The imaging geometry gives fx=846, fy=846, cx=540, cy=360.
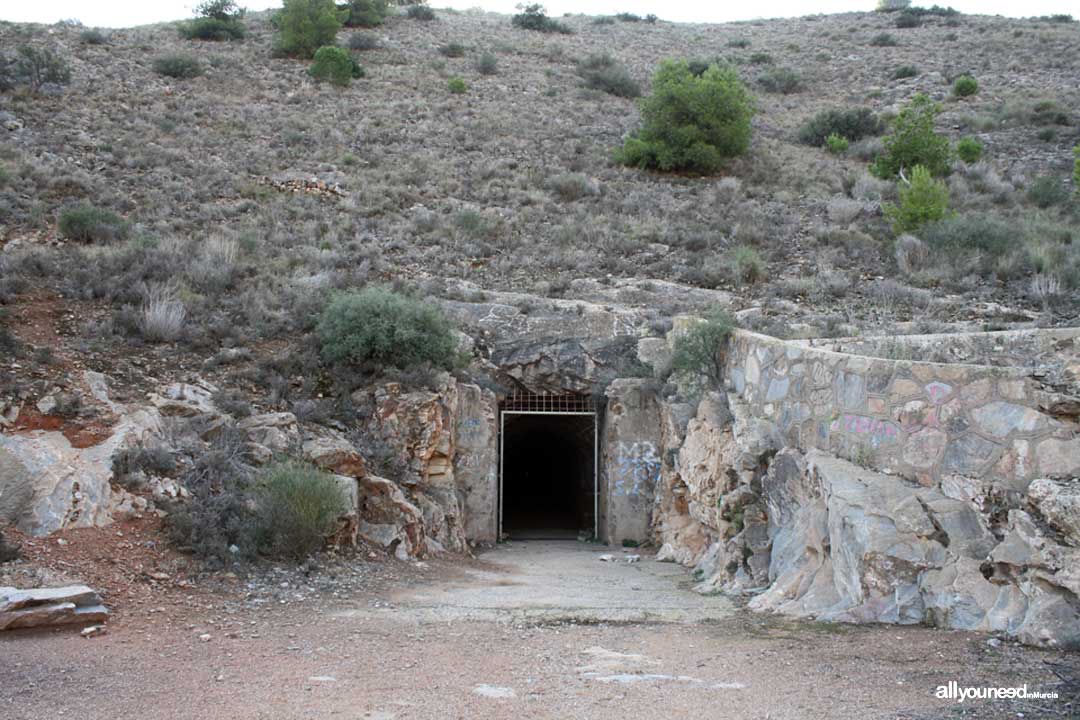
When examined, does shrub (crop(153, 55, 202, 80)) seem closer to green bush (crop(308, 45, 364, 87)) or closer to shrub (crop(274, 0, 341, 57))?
green bush (crop(308, 45, 364, 87))

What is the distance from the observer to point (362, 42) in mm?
34312

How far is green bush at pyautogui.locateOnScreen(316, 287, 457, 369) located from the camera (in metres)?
11.6

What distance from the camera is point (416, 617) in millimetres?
6785

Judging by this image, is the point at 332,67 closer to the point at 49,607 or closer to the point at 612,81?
the point at 612,81

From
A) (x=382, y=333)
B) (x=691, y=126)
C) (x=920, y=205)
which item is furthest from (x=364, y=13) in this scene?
(x=382, y=333)

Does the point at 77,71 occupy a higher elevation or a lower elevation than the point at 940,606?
higher

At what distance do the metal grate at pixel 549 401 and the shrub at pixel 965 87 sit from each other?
2528 cm

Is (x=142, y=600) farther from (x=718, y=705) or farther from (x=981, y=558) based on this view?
(x=981, y=558)

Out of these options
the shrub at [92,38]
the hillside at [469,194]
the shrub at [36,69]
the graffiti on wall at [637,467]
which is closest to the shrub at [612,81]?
the hillside at [469,194]

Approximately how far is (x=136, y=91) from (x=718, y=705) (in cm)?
2764

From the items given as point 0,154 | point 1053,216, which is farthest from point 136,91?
point 1053,216

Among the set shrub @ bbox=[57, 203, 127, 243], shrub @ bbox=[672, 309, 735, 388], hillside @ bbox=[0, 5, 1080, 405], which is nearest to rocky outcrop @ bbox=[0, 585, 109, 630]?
hillside @ bbox=[0, 5, 1080, 405]

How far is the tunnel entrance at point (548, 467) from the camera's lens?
13945 mm

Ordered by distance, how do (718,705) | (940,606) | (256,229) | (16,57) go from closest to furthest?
(718,705)
(940,606)
(256,229)
(16,57)
